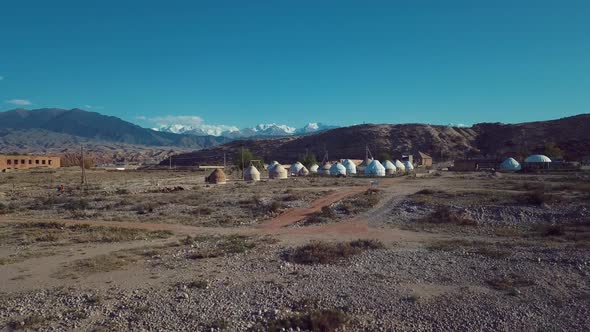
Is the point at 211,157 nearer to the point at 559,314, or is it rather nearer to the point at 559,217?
the point at 559,217

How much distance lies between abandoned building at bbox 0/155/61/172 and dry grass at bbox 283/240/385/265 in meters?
98.4

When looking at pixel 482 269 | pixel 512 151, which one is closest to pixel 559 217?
pixel 482 269

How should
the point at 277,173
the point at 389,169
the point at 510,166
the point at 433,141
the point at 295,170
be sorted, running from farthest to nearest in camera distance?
1. the point at 433,141
2. the point at 389,169
3. the point at 295,170
4. the point at 510,166
5. the point at 277,173

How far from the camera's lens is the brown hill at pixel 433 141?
4850 inches

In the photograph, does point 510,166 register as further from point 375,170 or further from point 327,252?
point 327,252

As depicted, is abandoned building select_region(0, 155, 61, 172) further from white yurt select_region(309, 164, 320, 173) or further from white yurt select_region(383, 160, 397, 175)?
white yurt select_region(383, 160, 397, 175)

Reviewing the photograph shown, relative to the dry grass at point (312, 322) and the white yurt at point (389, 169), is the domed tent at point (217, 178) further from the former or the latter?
the dry grass at point (312, 322)

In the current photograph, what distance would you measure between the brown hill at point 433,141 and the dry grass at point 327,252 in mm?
99287

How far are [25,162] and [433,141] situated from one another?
11457 centimetres

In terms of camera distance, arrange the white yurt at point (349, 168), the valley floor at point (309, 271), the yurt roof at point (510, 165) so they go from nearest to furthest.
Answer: the valley floor at point (309, 271)
the yurt roof at point (510, 165)
the white yurt at point (349, 168)

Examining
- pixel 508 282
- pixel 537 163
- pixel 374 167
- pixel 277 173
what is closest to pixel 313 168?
pixel 374 167

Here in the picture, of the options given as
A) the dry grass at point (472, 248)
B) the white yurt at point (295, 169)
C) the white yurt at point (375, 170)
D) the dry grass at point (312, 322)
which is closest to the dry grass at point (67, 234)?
the dry grass at point (312, 322)

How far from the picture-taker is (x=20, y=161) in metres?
102

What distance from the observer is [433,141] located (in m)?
143
